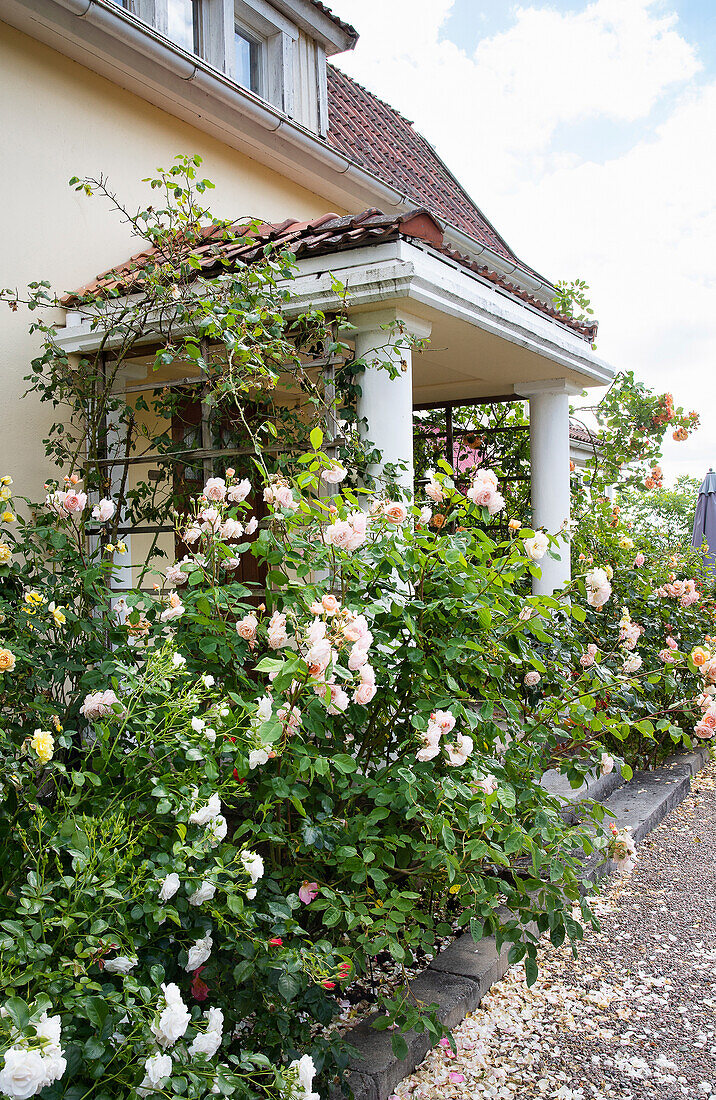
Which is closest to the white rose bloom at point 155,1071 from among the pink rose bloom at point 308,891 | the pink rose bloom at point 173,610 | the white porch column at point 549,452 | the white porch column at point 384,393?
the pink rose bloom at point 308,891

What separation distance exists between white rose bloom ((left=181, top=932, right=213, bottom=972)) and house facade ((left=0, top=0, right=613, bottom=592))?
2.70 m

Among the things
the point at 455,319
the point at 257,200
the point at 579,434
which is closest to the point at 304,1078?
the point at 455,319

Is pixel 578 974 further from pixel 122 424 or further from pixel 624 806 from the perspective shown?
pixel 122 424

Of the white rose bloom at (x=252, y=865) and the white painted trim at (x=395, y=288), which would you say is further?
the white painted trim at (x=395, y=288)

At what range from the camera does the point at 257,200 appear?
6484 millimetres

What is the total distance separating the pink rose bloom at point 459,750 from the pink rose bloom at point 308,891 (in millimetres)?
514

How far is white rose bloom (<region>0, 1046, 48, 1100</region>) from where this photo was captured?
4.28 ft

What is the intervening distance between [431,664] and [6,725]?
133 cm

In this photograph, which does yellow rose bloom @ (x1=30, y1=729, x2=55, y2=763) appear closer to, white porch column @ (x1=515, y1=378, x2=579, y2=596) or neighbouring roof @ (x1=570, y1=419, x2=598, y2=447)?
white porch column @ (x1=515, y1=378, x2=579, y2=596)

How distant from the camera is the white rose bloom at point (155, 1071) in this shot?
1.51 meters

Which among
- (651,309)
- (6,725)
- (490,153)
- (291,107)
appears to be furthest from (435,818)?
(651,309)

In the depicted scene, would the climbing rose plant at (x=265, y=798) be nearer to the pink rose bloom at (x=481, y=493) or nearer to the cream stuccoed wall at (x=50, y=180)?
the pink rose bloom at (x=481, y=493)

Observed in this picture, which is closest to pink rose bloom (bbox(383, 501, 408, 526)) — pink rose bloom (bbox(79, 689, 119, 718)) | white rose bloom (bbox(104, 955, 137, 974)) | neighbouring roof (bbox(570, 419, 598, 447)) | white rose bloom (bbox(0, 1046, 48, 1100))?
pink rose bloom (bbox(79, 689, 119, 718))

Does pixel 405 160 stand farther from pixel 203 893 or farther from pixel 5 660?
pixel 203 893
